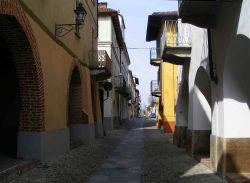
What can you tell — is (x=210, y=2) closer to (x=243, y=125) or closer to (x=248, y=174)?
(x=243, y=125)

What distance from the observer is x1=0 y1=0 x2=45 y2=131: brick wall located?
11289 mm

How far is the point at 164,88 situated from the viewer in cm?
3272

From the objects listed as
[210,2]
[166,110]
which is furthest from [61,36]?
[166,110]

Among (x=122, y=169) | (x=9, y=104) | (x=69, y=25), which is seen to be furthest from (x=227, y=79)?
(x=9, y=104)

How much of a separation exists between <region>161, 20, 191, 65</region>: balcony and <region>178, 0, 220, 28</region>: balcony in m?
4.61

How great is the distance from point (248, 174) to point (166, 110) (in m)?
22.1

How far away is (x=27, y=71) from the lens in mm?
12336

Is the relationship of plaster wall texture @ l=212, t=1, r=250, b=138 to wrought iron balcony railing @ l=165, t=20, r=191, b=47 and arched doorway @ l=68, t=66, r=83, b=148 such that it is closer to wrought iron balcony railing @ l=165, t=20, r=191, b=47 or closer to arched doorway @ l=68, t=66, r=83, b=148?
wrought iron balcony railing @ l=165, t=20, r=191, b=47

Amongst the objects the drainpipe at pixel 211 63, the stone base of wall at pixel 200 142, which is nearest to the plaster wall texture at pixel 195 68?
the stone base of wall at pixel 200 142

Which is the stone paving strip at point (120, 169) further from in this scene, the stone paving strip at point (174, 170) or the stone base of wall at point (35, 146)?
the stone base of wall at point (35, 146)

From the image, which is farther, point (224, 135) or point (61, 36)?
point (61, 36)

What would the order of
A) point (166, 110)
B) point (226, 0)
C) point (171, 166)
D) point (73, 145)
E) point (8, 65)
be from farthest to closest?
point (166, 110)
point (73, 145)
point (8, 65)
point (171, 166)
point (226, 0)

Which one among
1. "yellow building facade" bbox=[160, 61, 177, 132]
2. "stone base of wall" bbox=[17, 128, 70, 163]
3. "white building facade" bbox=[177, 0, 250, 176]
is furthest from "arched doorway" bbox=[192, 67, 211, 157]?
"yellow building facade" bbox=[160, 61, 177, 132]

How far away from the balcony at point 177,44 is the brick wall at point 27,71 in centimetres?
488
